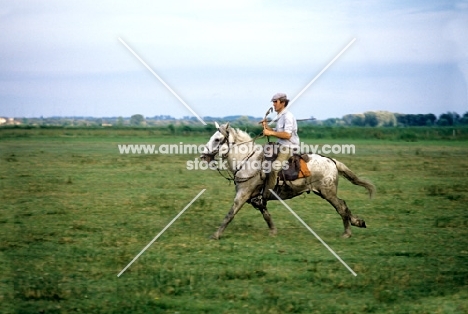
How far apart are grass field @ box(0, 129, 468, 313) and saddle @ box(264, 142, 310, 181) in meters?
1.25

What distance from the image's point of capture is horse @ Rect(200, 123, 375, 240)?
12.7 m

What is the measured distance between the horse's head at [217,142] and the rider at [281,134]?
0.84 metres

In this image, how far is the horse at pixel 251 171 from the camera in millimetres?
12688

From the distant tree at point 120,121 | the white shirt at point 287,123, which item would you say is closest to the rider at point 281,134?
the white shirt at point 287,123

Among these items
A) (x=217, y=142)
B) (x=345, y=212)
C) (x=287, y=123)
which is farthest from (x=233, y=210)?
(x=345, y=212)

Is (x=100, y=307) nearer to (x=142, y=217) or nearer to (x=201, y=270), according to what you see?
(x=201, y=270)

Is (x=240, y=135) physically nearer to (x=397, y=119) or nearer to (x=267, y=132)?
(x=267, y=132)

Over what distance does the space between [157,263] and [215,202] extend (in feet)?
25.7

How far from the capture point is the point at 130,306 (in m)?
8.48

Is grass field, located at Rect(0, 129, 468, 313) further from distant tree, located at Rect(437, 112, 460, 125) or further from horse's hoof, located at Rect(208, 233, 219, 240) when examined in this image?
distant tree, located at Rect(437, 112, 460, 125)

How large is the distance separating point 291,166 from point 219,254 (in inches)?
89.5

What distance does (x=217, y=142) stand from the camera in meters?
12.8

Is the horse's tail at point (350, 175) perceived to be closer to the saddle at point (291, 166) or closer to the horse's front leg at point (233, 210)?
the saddle at point (291, 166)

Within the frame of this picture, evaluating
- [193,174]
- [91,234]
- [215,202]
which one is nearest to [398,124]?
[193,174]
